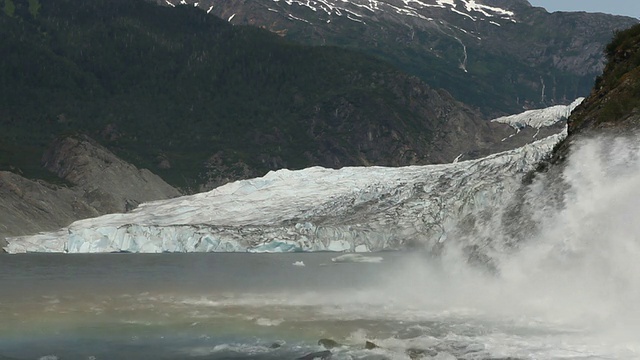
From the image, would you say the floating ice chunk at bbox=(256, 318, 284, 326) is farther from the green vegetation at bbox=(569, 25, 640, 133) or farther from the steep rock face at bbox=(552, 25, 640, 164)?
the green vegetation at bbox=(569, 25, 640, 133)

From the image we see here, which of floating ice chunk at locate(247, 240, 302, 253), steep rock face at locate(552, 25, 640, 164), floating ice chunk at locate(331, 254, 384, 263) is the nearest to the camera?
steep rock face at locate(552, 25, 640, 164)

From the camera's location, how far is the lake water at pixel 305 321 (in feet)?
99.7

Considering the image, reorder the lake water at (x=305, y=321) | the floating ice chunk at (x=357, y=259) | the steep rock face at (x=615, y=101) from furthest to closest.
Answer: the floating ice chunk at (x=357, y=259)
the steep rock face at (x=615, y=101)
the lake water at (x=305, y=321)

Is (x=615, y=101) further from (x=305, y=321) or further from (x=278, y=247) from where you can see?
(x=278, y=247)

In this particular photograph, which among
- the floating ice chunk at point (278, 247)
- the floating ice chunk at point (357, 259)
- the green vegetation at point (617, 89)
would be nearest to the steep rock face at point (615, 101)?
the green vegetation at point (617, 89)

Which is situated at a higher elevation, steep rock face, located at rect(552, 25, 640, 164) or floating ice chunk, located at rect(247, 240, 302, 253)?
steep rock face, located at rect(552, 25, 640, 164)

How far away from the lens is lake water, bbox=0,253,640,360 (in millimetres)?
30381

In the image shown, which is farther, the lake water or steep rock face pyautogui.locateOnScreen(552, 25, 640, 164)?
steep rock face pyautogui.locateOnScreen(552, 25, 640, 164)

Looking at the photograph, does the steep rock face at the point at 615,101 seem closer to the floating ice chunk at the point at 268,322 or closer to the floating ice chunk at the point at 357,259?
the floating ice chunk at the point at 268,322

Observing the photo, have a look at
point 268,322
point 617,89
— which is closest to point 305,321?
point 268,322

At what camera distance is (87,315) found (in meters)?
43.2

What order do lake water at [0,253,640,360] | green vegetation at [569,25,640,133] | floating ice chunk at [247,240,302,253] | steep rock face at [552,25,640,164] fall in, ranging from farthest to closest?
floating ice chunk at [247,240,302,253], green vegetation at [569,25,640,133], steep rock face at [552,25,640,164], lake water at [0,253,640,360]

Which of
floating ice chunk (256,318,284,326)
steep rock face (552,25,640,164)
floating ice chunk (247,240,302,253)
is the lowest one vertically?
floating ice chunk (247,240,302,253)

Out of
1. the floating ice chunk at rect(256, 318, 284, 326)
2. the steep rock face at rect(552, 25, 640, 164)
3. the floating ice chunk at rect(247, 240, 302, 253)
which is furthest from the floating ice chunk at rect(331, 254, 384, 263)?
the floating ice chunk at rect(256, 318, 284, 326)
